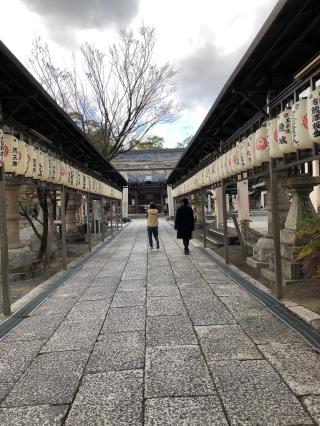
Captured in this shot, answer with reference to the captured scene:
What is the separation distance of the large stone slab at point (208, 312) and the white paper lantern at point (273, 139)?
252 centimetres

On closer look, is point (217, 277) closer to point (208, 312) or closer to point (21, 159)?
point (208, 312)

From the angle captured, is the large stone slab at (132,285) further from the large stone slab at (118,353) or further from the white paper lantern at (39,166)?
the white paper lantern at (39,166)

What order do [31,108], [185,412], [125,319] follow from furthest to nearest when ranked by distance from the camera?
[31,108], [125,319], [185,412]

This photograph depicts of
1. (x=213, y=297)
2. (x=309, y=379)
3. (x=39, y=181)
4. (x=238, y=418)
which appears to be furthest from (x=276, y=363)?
(x=39, y=181)

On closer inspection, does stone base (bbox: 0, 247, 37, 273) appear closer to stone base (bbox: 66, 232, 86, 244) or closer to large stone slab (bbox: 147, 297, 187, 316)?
large stone slab (bbox: 147, 297, 187, 316)

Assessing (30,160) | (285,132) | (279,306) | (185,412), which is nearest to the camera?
(185,412)

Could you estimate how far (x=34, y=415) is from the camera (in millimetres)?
3123

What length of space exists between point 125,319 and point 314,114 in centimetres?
370

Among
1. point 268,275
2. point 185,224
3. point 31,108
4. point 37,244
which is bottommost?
point 268,275

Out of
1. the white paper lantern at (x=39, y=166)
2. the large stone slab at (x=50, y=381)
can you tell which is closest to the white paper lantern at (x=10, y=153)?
the white paper lantern at (x=39, y=166)

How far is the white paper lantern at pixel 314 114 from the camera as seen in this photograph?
425 centimetres

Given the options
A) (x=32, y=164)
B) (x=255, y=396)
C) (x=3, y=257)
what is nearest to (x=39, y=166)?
(x=32, y=164)

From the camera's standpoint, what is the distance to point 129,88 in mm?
23016

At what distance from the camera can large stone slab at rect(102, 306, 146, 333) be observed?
5223 mm
